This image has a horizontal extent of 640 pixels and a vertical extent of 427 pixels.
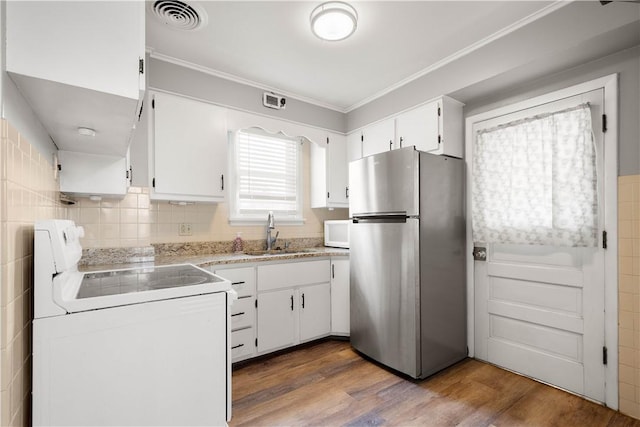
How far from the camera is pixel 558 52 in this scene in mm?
1896

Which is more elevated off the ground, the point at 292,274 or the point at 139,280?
the point at 139,280

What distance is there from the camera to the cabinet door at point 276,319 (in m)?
2.58

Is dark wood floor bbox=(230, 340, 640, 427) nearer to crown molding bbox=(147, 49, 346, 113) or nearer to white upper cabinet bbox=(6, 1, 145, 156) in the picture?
white upper cabinet bbox=(6, 1, 145, 156)

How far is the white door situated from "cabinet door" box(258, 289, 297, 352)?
1.57 m

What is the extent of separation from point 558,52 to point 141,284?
8.77ft

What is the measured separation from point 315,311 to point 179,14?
8.19 feet

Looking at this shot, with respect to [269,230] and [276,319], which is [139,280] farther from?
[269,230]

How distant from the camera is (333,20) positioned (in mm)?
1911

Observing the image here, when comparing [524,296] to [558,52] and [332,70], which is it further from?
[332,70]

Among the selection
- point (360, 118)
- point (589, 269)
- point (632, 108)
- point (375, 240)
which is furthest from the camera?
point (360, 118)

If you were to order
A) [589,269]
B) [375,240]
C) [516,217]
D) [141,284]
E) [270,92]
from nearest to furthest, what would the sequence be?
[141,284] < [589,269] < [516,217] < [375,240] < [270,92]

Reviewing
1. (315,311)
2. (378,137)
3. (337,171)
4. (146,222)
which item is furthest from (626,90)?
(146,222)

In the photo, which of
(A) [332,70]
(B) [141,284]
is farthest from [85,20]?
(A) [332,70]

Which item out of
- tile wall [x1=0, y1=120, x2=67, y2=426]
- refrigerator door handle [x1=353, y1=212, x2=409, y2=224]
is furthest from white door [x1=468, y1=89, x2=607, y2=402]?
tile wall [x1=0, y1=120, x2=67, y2=426]
